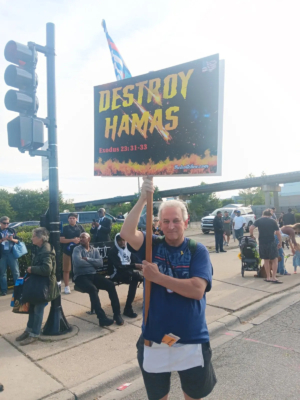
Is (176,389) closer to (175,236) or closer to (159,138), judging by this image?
(175,236)

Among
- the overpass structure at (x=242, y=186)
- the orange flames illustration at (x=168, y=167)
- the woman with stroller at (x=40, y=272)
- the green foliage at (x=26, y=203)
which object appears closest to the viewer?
the orange flames illustration at (x=168, y=167)

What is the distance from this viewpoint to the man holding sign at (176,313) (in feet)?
7.16

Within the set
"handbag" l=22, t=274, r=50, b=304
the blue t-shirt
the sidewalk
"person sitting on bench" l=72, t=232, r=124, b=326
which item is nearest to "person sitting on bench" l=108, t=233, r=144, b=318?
"person sitting on bench" l=72, t=232, r=124, b=326

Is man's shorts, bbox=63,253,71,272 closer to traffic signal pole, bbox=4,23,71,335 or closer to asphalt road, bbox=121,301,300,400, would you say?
traffic signal pole, bbox=4,23,71,335

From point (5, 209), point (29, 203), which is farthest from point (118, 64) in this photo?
point (29, 203)

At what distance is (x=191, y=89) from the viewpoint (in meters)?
3.11

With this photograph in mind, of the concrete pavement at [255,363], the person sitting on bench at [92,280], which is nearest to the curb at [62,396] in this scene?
the concrete pavement at [255,363]

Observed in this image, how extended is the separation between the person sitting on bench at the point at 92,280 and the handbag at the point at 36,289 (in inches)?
34.4

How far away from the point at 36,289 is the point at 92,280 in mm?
1203

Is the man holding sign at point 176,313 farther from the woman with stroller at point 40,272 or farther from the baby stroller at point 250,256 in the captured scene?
the baby stroller at point 250,256

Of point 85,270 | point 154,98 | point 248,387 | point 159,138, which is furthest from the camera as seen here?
point 85,270

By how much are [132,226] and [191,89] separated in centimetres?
154

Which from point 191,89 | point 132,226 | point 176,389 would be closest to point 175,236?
point 132,226

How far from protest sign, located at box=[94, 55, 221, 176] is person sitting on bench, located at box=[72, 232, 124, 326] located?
8.34 feet
